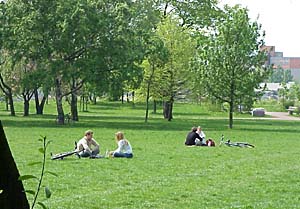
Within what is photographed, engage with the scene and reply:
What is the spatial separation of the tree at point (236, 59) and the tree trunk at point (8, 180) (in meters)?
37.5

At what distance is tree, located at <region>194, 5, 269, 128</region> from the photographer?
40.9 metres

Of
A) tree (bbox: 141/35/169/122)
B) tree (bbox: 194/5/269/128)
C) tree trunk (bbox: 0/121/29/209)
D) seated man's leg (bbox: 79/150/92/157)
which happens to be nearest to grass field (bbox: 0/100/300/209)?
seated man's leg (bbox: 79/150/92/157)

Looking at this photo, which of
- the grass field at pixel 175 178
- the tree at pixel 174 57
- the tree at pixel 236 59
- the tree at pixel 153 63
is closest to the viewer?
the grass field at pixel 175 178

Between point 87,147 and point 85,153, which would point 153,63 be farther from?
point 85,153

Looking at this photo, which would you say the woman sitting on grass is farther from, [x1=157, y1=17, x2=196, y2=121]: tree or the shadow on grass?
[x1=157, y1=17, x2=196, y2=121]: tree

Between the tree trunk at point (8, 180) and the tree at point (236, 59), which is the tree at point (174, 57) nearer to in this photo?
the tree at point (236, 59)

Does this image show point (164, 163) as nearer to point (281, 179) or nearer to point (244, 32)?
point (281, 179)

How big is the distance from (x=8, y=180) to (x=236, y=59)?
38008 mm

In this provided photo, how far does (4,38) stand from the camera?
4034cm

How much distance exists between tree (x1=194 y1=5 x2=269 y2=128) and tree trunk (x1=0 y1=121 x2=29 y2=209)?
37507 mm

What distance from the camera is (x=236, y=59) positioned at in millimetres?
40875

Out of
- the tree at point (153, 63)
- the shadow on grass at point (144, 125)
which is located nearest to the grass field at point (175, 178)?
the shadow on grass at point (144, 125)

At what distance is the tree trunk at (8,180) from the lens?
3424 millimetres

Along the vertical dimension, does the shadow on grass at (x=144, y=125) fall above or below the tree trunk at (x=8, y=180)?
below
